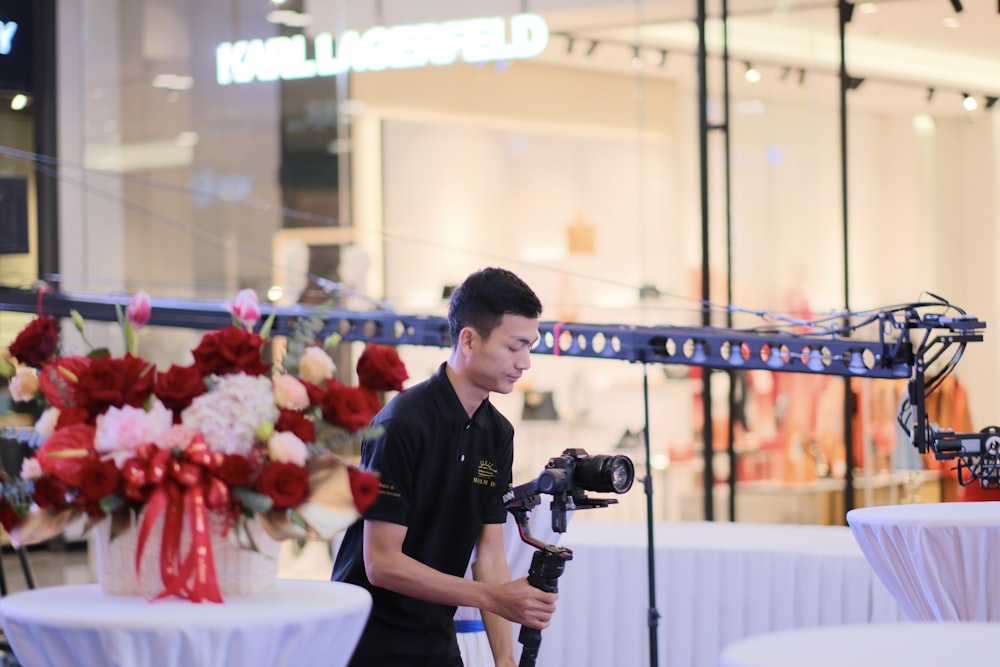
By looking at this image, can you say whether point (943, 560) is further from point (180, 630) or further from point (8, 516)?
point (8, 516)

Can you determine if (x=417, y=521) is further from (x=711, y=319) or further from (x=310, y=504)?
(x=711, y=319)

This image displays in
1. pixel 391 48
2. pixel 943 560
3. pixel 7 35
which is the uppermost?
pixel 7 35

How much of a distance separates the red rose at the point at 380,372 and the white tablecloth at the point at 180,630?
327 mm

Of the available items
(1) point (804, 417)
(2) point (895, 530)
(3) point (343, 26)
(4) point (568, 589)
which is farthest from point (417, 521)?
(3) point (343, 26)

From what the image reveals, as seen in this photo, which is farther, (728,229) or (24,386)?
(728,229)

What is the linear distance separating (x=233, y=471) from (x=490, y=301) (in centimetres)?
76

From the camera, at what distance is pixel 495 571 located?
2.70 metres

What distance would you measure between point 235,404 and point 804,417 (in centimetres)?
540

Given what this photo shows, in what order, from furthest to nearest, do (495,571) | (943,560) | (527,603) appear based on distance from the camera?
1. (943,560)
2. (495,571)
3. (527,603)

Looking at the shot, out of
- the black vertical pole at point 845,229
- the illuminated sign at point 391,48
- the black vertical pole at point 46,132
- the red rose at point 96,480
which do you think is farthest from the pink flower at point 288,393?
the black vertical pole at point 46,132

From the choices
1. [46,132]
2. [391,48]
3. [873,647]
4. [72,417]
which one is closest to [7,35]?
[46,132]

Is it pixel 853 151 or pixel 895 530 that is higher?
pixel 853 151

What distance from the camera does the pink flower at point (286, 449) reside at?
1.94 meters

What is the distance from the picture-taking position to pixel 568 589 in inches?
176
